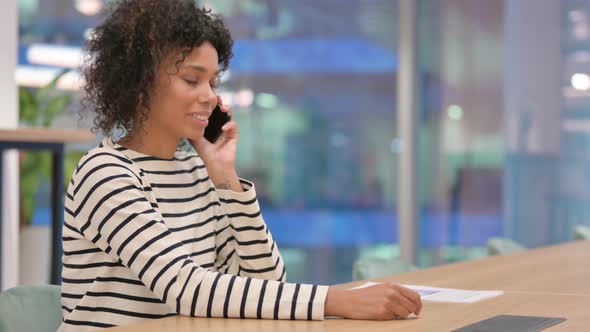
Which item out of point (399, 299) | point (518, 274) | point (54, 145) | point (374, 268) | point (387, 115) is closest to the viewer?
Answer: point (399, 299)

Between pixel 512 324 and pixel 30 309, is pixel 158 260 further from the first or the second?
pixel 512 324

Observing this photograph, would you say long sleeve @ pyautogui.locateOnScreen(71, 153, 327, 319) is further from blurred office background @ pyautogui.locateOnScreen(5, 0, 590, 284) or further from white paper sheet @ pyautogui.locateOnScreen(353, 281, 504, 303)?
blurred office background @ pyautogui.locateOnScreen(5, 0, 590, 284)

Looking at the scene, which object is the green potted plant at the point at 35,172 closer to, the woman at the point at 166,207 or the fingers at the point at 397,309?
the woman at the point at 166,207

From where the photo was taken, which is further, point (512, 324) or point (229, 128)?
point (229, 128)

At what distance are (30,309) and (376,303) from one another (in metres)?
0.73

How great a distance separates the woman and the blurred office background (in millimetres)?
3877

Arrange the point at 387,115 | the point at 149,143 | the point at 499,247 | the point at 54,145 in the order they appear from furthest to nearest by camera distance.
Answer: the point at 387,115 → the point at 54,145 → the point at 499,247 → the point at 149,143

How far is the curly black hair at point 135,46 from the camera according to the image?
195 cm

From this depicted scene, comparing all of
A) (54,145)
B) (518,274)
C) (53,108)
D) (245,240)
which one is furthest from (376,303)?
(53,108)

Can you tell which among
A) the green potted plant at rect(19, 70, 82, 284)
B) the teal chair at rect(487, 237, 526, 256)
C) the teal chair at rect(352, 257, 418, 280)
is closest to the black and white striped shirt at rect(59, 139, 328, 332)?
the teal chair at rect(352, 257, 418, 280)

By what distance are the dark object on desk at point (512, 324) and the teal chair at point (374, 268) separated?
2.81 feet

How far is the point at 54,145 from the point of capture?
3908 mm

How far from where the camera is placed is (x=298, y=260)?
6.62m

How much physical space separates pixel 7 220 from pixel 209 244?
296 cm
